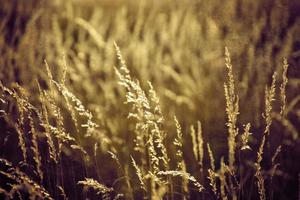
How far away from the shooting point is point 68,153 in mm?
2752

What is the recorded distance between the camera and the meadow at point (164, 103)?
235 centimetres

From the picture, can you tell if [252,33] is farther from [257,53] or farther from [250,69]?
[250,69]

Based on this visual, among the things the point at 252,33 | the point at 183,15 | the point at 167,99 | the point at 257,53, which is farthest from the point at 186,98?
the point at 183,15

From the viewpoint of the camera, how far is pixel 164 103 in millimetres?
3889

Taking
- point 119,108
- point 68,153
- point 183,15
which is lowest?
point 68,153

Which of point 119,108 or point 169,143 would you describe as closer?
point 169,143

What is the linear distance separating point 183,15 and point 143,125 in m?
3.74

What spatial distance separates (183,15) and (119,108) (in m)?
2.17

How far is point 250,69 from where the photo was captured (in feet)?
12.2

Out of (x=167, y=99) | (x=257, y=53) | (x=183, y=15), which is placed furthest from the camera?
(x=183, y=15)

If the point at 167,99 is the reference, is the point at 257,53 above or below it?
above

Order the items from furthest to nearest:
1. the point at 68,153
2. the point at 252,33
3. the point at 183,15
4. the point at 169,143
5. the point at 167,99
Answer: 1. the point at 183,15
2. the point at 252,33
3. the point at 167,99
4. the point at 169,143
5. the point at 68,153

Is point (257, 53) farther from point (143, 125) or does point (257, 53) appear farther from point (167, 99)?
point (143, 125)

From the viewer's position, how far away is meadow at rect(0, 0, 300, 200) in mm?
2354
